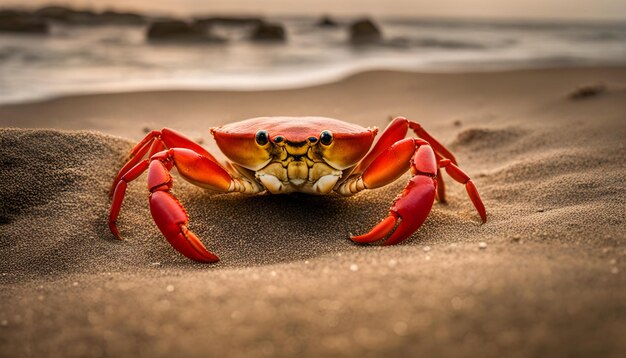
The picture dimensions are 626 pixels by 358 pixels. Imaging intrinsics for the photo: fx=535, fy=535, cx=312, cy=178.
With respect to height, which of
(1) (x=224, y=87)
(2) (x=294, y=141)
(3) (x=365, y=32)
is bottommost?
(3) (x=365, y=32)

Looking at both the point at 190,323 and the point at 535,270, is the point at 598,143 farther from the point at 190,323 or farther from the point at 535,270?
the point at 190,323

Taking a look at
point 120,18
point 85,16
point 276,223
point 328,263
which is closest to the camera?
point 328,263

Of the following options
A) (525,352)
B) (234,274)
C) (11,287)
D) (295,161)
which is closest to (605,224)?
(525,352)

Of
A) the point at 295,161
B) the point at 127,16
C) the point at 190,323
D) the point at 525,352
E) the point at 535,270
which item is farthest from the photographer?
the point at 127,16

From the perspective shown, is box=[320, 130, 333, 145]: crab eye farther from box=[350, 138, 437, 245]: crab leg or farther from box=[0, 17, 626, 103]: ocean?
box=[0, 17, 626, 103]: ocean

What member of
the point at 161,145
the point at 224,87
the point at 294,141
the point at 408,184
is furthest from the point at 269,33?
the point at 408,184

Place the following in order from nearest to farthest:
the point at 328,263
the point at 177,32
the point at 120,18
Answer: the point at 328,263
the point at 177,32
the point at 120,18

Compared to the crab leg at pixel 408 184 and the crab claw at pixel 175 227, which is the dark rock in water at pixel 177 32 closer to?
the crab leg at pixel 408 184

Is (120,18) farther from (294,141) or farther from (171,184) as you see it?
(294,141)
